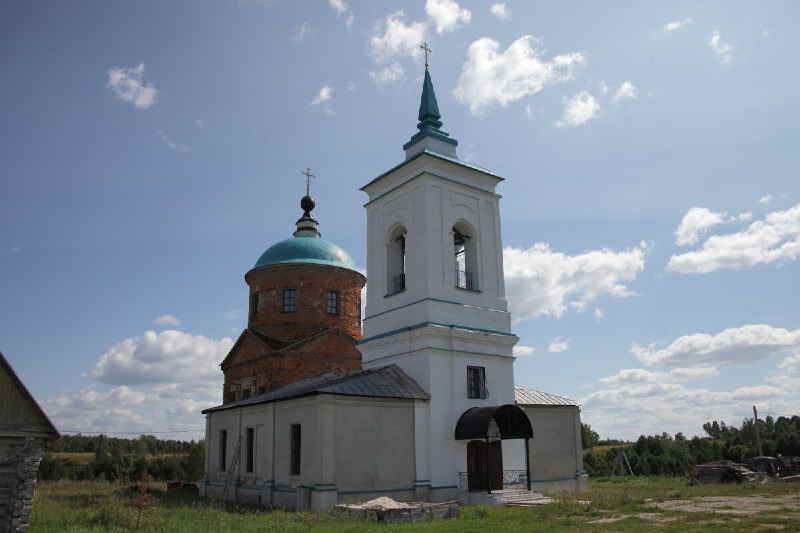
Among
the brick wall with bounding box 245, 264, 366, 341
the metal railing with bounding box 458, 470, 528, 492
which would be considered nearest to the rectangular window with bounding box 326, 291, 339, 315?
the brick wall with bounding box 245, 264, 366, 341

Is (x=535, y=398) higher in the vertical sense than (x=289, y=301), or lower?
lower

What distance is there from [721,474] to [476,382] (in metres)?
9.73

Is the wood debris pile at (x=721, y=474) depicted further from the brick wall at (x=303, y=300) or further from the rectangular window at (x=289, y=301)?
the rectangular window at (x=289, y=301)

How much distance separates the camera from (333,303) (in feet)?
94.9

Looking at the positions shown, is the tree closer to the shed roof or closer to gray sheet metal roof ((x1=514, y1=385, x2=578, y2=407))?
gray sheet metal roof ((x1=514, y1=385, x2=578, y2=407))

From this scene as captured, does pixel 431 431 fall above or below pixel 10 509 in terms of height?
above

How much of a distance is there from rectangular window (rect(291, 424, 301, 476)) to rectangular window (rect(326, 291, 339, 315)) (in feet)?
36.9

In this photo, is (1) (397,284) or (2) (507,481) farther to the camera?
(1) (397,284)

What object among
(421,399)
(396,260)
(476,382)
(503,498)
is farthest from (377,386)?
(396,260)

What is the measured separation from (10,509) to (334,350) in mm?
16440

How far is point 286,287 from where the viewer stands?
28.6 meters

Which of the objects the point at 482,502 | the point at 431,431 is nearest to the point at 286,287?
the point at 431,431

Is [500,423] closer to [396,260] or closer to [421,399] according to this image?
[421,399]

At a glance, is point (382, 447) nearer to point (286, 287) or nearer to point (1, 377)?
point (1, 377)
